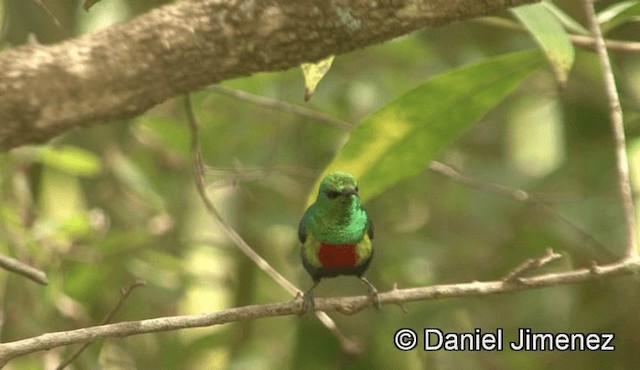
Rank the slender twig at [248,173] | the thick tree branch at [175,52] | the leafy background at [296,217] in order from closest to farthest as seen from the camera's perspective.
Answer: the thick tree branch at [175,52]
the slender twig at [248,173]
the leafy background at [296,217]

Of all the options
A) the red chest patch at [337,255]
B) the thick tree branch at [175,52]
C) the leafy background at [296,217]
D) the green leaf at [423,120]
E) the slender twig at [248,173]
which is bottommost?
the leafy background at [296,217]

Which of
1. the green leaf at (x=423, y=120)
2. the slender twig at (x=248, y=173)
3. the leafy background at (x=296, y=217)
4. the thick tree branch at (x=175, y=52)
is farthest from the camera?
the leafy background at (x=296, y=217)

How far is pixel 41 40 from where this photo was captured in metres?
2.97

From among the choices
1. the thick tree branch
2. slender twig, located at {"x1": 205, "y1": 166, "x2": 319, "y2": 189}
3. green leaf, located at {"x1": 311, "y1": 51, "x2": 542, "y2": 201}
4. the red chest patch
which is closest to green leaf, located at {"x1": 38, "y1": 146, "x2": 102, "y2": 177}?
slender twig, located at {"x1": 205, "y1": 166, "x2": 319, "y2": 189}

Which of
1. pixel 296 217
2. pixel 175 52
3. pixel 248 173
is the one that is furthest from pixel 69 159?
pixel 175 52

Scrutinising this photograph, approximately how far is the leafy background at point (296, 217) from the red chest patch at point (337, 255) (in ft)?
2.73

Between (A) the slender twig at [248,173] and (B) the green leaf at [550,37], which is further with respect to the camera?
(A) the slender twig at [248,173]

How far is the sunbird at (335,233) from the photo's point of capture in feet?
6.40

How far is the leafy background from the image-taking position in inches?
122

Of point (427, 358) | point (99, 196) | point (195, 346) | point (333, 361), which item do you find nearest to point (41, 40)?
point (99, 196)

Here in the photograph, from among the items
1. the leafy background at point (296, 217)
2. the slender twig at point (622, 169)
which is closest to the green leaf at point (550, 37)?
the slender twig at point (622, 169)

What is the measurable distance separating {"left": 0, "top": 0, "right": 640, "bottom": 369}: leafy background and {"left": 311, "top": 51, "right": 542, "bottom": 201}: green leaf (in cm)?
67

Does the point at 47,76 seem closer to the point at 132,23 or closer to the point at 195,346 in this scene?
the point at 132,23

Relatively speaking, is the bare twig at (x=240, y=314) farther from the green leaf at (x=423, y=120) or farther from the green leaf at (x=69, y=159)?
the green leaf at (x=69, y=159)
